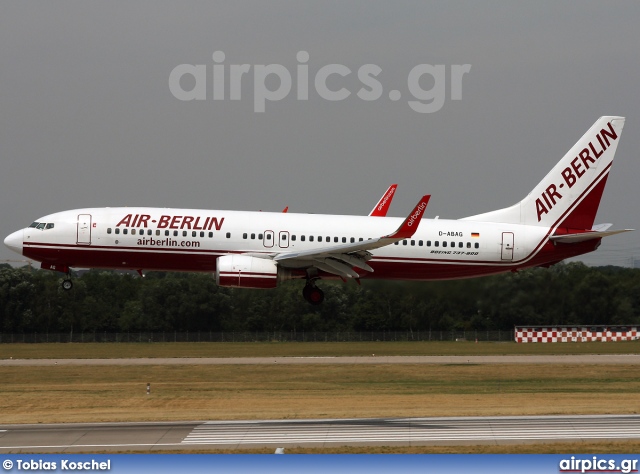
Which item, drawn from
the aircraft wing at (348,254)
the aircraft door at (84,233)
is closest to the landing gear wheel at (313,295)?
the aircraft wing at (348,254)

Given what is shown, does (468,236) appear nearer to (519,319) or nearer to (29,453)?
(519,319)

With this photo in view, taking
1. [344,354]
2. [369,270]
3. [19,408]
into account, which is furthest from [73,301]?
[19,408]

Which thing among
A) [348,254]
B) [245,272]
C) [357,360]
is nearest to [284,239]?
[245,272]

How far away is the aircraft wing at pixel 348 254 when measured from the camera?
45875 millimetres

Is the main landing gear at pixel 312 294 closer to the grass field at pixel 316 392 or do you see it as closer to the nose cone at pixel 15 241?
the grass field at pixel 316 392

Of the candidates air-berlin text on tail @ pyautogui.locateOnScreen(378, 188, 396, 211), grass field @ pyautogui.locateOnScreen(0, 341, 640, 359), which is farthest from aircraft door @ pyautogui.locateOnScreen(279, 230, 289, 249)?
grass field @ pyautogui.locateOnScreen(0, 341, 640, 359)

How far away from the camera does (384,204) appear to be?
55.7m

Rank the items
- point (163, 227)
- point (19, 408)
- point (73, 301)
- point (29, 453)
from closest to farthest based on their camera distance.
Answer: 1. point (29, 453)
2. point (19, 408)
3. point (163, 227)
4. point (73, 301)

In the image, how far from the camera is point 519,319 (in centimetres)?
6156

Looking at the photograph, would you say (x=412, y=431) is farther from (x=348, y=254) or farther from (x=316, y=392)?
(x=348, y=254)

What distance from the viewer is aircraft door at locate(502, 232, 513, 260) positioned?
5156 centimetres

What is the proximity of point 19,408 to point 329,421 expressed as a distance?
12.1 metres

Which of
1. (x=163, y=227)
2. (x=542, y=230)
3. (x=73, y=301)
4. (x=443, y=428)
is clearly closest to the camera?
(x=443, y=428)

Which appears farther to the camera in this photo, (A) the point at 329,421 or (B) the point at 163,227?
(B) the point at 163,227
